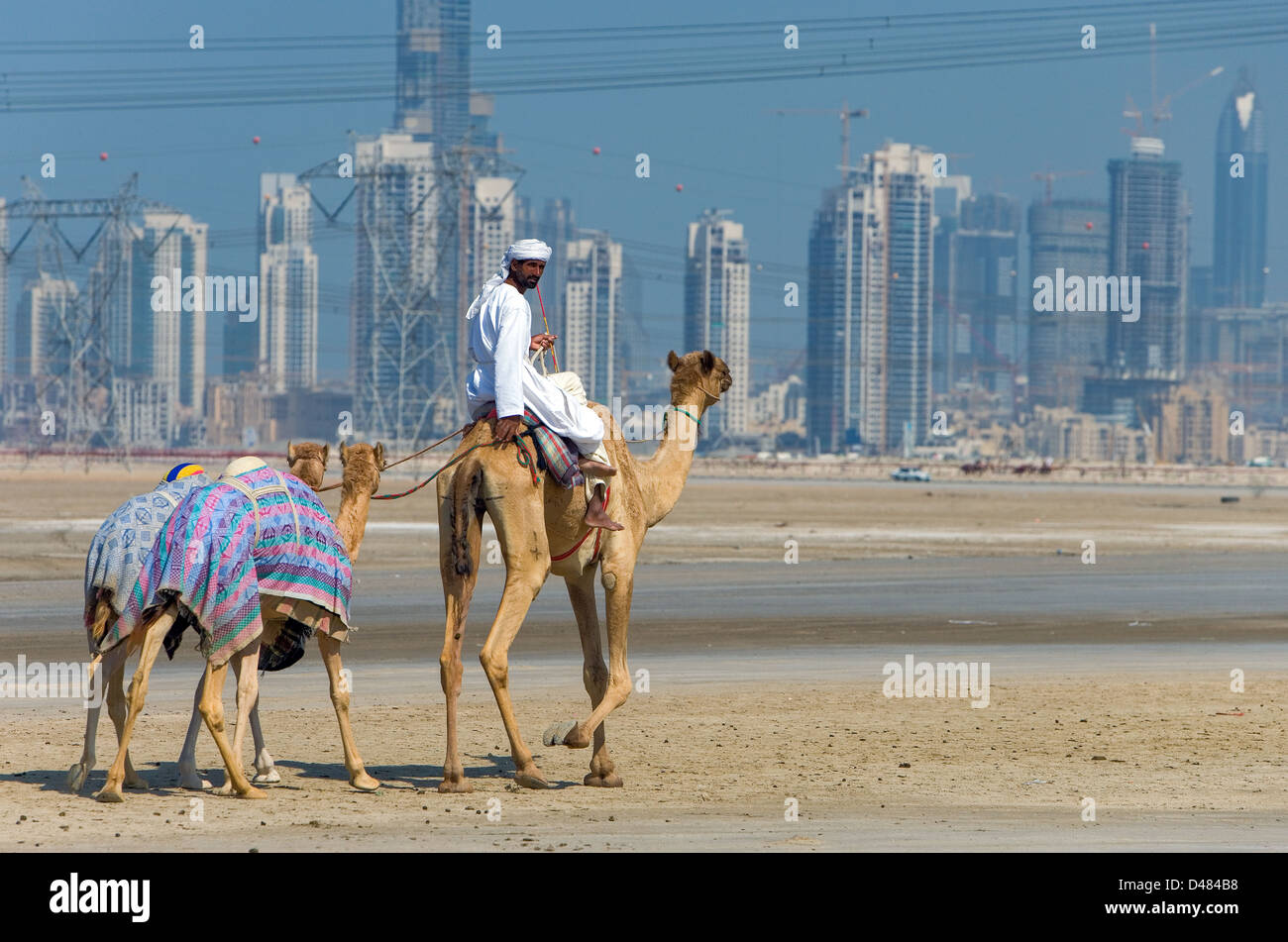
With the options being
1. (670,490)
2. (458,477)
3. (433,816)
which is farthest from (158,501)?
(670,490)

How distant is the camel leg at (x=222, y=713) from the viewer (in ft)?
38.3

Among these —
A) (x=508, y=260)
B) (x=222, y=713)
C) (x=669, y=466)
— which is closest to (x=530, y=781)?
(x=222, y=713)

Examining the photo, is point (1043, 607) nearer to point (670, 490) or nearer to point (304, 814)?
point (670, 490)

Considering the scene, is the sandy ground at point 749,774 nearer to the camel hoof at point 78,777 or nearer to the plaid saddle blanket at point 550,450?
the camel hoof at point 78,777

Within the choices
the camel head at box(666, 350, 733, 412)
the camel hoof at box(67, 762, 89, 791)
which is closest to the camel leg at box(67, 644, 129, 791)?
the camel hoof at box(67, 762, 89, 791)

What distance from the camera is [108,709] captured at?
12.3m

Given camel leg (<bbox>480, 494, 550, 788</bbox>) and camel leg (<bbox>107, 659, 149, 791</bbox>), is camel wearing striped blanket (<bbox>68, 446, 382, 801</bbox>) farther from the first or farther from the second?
camel leg (<bbox>480, 494, 550, 788</bbox>)

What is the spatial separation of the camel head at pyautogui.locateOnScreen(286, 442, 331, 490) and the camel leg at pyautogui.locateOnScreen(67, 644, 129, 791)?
1.86 metres

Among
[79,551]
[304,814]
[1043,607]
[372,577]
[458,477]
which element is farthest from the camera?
[79,551]

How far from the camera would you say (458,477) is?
40.9 ft

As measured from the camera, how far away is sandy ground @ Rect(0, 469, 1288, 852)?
1106 centimetres

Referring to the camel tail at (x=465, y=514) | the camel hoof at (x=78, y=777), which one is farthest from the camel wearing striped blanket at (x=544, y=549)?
the camel hoof at (x=78, y=777)

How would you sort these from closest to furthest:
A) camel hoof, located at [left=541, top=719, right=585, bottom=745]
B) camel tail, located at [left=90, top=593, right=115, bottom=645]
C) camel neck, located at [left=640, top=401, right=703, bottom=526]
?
1. camel tail, located at [left=90, top=593, right=115, bottom=645]
2. camel hoof, located at [left=541, top=719, right=585, bottom=745]
3. camel neck, located at [left=640, top=401, right=703, bottom=526]
